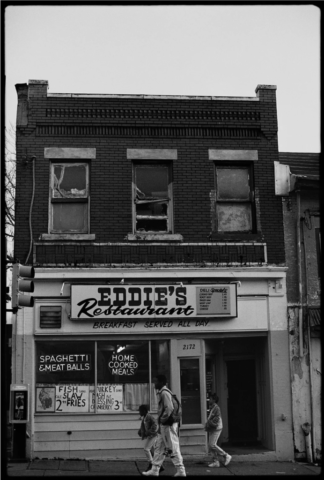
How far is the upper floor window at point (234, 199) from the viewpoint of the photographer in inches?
620

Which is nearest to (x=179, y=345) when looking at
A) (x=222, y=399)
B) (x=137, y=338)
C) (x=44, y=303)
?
(x=137, y=338)

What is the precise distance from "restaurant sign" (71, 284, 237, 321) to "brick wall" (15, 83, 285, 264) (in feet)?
3.83

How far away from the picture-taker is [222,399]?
1603 centimetres

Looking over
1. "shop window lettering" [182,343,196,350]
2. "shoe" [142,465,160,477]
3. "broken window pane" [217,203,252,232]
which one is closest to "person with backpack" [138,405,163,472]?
"shoe" [142,465,160,477]

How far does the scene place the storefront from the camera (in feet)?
47.8

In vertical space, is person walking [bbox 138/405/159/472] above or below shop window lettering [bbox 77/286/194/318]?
below

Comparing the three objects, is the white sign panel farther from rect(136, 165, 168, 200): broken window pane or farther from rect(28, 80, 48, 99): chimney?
rect(28, 80, 48, 99): chimney

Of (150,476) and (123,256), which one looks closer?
(150,476)

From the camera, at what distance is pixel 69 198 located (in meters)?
15.4

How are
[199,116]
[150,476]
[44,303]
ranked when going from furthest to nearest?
1. [199,116]
2. [44,303]
3. [150,476]

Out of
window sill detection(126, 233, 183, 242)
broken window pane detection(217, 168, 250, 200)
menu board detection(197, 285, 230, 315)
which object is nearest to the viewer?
menu board detection(197, 285, 230, 315)

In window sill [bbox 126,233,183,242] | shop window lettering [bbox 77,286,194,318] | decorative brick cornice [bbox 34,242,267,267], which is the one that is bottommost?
shop window lettering [bbox 77,286,194,318]

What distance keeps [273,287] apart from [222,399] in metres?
2.95

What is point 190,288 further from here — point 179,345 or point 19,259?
point 19,259
